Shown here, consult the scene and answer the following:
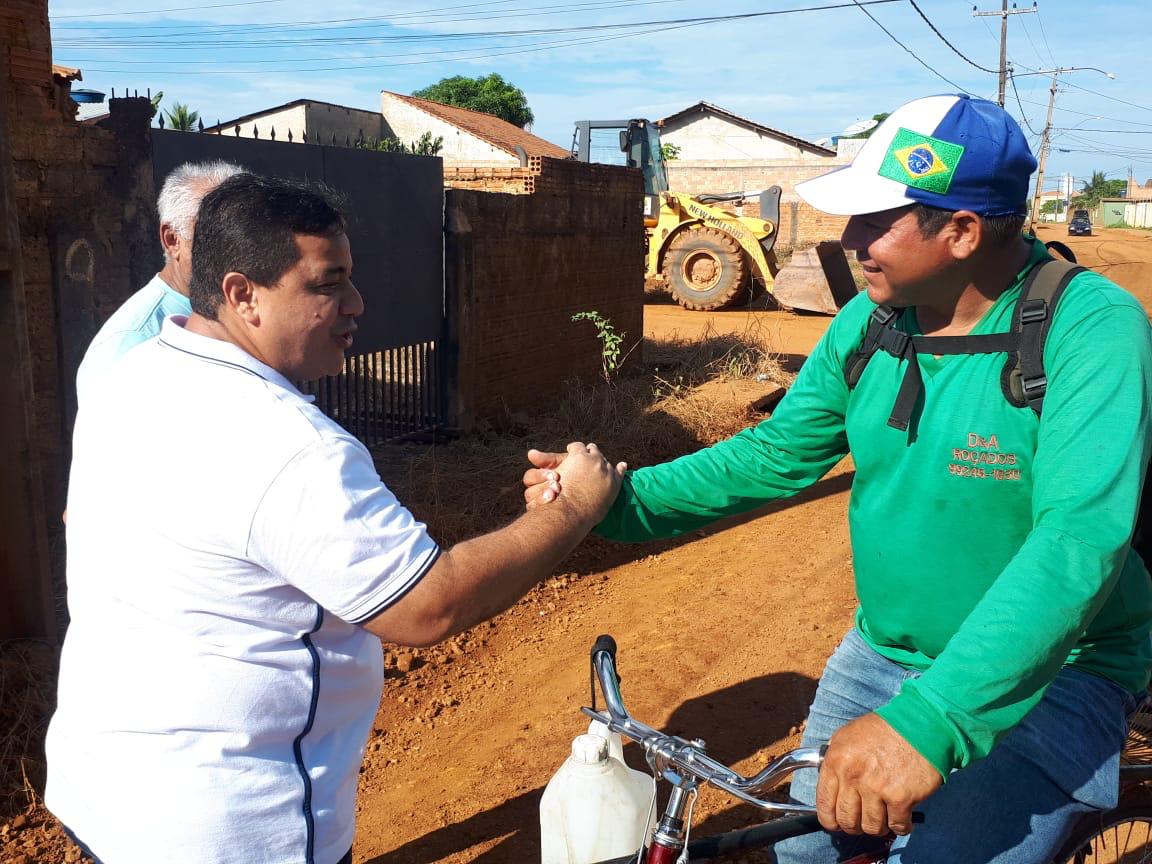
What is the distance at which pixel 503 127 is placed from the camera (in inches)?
1906

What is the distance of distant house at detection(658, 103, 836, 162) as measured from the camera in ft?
181

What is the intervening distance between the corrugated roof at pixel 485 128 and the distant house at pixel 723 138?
10.0 m

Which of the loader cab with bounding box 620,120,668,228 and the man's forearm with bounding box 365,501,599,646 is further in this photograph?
the loader cab with bounding box 620,120,668,228

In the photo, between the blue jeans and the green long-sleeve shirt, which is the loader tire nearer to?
the green long-sleeve shirt

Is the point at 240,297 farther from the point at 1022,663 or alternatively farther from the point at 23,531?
the point at 23,531

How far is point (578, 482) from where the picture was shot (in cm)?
247

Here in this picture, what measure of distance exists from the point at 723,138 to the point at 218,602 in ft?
190

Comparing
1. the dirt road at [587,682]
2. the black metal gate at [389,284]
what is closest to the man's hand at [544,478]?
the dirt road at [587,682]

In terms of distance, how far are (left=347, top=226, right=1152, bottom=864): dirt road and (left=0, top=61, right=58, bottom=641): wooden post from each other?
1.62 meters

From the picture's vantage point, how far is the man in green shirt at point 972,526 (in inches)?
68.6

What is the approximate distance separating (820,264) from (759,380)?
8.68 m

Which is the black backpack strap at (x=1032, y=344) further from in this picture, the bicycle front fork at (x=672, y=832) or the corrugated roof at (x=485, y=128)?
the corrugated roof at (x=485, y=128)


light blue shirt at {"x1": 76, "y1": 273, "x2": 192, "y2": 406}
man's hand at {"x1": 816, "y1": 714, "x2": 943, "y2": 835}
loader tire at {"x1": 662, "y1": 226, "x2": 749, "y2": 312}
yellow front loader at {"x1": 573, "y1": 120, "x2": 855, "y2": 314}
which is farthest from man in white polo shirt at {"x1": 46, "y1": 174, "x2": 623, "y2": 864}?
loader tire at {"x1": 662, "y1": 226, "x2": 749, "y2": 312}

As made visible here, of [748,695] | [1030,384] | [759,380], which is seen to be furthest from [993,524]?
[759,380]
